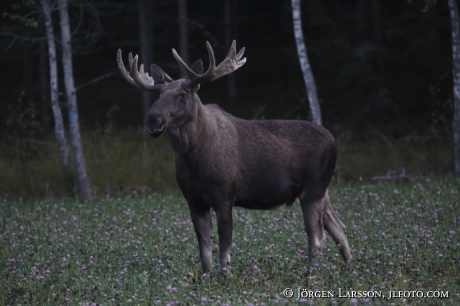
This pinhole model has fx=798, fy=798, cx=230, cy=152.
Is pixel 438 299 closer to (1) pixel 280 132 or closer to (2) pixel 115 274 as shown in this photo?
(1) pixel 280 132

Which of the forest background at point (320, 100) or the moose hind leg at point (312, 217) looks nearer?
the moose hind leg at point (312, 217)

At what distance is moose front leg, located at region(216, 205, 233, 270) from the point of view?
27.3ft

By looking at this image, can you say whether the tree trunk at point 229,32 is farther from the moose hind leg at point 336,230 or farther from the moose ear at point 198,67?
the moose ear at point 198,67

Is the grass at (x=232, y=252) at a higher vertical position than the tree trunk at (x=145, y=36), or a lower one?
lower

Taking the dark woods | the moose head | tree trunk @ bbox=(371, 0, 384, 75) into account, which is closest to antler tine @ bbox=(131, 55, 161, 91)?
the moose head

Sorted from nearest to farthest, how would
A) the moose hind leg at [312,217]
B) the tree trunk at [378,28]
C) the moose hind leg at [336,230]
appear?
the moose hind leg at [312,217] < the moose hind leg at [336,230] < the tree trunk at [378,28]

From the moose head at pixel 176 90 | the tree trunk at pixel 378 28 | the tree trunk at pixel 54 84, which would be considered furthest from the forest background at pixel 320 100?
the moose head at pixel 176 90

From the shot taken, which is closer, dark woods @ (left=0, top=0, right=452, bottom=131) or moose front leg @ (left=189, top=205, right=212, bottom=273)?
moose front leg @ (left=189, top=205, right=212, bottom=273)

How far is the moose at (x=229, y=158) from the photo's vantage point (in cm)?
830

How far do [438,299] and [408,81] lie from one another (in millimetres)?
16821

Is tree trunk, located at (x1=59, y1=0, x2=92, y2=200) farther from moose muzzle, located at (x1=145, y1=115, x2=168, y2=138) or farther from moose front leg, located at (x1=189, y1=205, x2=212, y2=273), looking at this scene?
moose muzzle, located at (x1=145, y1=115, x2=168, y2=138)

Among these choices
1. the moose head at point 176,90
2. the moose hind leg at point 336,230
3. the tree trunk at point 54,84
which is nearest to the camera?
the moose head at point 176,90

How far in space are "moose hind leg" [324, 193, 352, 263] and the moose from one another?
0.01 metres

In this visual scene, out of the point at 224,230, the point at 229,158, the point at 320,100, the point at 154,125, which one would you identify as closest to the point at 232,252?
the point at 224,230
